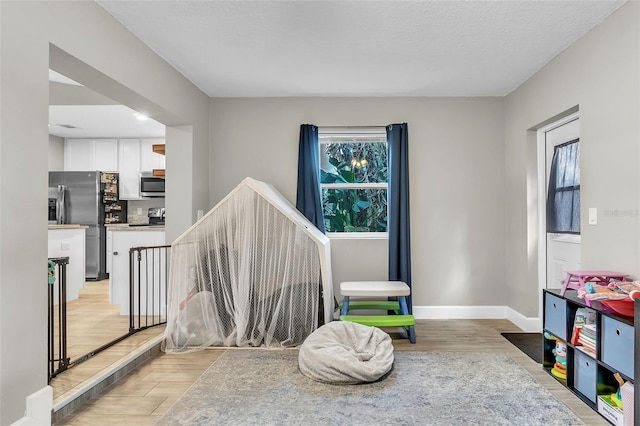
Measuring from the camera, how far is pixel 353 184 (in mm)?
4609

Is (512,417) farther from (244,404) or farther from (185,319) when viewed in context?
Result: (185,319)

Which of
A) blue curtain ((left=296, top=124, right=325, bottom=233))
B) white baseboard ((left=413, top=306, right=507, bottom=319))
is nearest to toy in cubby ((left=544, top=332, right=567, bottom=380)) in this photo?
white baseboard ((left=413, top=306, right=507, bottom=319))

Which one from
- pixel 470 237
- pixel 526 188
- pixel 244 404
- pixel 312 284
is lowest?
pixel 244 404

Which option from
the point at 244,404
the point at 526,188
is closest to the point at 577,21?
the point at 526,188

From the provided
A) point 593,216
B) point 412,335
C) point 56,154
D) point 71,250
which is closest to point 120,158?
point 56,154

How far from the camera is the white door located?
335 centimetres

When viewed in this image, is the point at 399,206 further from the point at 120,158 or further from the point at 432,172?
the point at 120,158

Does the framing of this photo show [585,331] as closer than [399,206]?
Yes

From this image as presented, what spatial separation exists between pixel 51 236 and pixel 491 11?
5238 millimetres

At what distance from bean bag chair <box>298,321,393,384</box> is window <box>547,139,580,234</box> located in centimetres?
195

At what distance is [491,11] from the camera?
2.59 m

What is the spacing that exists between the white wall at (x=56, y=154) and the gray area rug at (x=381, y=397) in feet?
18.6

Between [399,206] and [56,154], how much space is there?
608 cm

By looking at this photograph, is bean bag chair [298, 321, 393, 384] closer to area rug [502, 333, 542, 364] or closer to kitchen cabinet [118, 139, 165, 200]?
area rug [502, 333, 542, 364]
